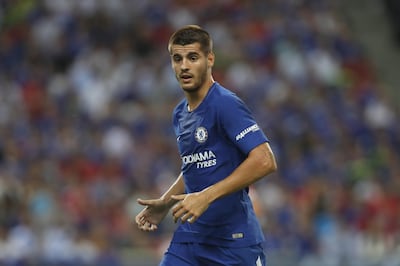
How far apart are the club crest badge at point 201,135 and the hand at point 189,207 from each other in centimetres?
56

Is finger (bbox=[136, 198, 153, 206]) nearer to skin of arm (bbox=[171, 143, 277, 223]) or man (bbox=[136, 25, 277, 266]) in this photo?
man (bbox=[136, 25, 277, 266])

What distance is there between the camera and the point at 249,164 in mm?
5875

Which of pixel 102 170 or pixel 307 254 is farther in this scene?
pixel 102 170

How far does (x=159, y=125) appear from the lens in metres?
14.5

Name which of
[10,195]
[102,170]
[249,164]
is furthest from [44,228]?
[249,164]

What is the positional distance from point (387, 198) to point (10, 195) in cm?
509

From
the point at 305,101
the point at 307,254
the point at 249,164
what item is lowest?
the point at 307,254

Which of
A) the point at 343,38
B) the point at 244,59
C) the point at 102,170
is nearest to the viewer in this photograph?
the point at 102,170

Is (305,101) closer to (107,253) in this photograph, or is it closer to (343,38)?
(343,38)

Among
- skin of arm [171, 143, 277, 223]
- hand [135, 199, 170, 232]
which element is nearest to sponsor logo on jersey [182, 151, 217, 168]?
skin of arm [171, 143, 277, 223]

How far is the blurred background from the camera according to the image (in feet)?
40.7

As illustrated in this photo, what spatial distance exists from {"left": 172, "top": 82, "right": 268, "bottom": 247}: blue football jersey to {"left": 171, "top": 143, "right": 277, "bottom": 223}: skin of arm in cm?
18

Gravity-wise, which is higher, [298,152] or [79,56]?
[79,56]

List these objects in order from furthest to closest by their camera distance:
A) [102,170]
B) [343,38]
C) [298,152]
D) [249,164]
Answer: [343,38] → [298,152] → [102,170] → [249,164]
